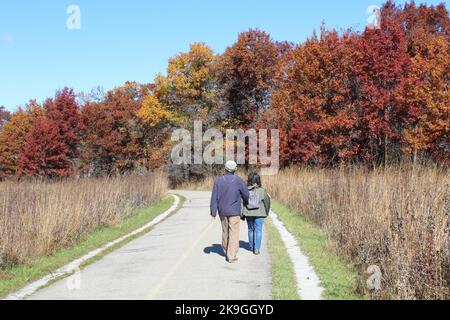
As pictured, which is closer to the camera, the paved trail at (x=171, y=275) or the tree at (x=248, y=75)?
the paved trail at (x=171, y=275)

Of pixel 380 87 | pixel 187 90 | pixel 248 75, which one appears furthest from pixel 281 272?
pixel 187 90

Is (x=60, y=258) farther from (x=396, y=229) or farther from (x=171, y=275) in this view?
(x=396, y=229)

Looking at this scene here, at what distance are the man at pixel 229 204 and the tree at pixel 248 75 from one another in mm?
40138

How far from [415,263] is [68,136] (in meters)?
56.1

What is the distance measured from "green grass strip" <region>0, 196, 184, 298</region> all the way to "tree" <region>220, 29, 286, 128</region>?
3300cm

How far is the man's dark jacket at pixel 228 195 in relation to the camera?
11.4m

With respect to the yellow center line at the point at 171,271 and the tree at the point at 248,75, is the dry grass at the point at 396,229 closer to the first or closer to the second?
the yellow center line at the point at 171,271

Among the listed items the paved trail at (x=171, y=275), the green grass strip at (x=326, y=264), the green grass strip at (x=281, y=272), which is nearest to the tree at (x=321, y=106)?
the green grass strip at (x=326, y=264)

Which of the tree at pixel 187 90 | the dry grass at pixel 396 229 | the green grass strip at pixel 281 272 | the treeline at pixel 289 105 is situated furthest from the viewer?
the tree at pixel 187 90

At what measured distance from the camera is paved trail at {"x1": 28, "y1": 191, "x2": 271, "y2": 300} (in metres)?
8.24

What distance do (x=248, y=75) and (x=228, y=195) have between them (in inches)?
1659

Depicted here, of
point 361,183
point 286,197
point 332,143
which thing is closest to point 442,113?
point 332,143

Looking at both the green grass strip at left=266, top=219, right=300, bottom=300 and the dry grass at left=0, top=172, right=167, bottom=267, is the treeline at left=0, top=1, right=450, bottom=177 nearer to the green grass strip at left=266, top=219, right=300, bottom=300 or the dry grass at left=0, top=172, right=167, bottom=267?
the dry grass at left=0, top=172, right=167, bottom=267

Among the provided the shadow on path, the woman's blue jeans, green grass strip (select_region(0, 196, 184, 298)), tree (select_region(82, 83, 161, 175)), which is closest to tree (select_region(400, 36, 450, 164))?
green grass strip (select_region(0, 196, 184, 298))
